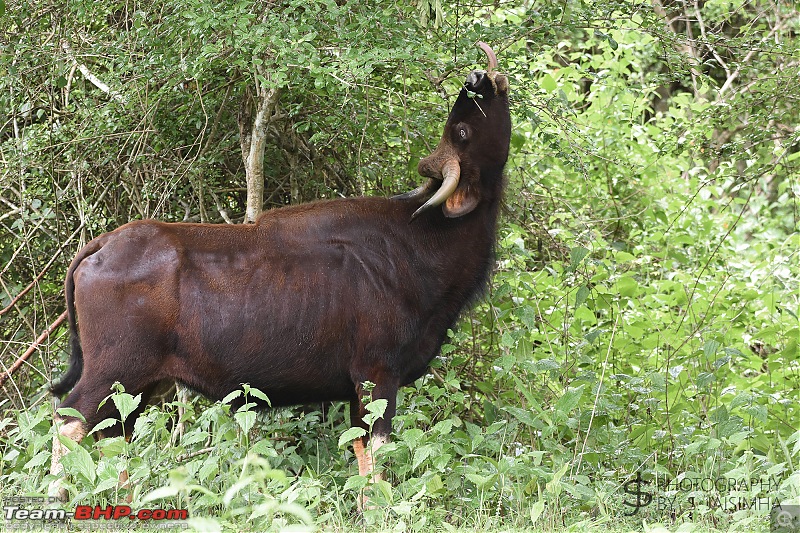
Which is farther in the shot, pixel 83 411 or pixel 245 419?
pixel 83 411

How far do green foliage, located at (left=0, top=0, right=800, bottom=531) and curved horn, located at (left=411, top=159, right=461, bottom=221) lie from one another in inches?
→ 26.7

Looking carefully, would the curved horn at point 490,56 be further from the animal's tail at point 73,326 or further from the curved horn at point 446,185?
the animal's tail at point 73,326

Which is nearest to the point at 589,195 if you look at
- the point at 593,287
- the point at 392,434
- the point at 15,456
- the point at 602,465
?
the point at 593,287

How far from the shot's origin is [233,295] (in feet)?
18.8

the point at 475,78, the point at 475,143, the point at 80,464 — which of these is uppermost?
the point at 475,78

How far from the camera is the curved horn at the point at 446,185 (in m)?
5.80

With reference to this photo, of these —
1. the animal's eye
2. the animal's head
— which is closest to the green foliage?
the animal's head

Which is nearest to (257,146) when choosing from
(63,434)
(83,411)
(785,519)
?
(83,411)

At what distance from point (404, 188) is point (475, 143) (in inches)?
64.9

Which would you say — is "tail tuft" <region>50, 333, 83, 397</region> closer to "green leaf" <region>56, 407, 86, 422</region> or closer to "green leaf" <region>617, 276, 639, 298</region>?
"green leaf" <region>56, 407, 86, 422</region>

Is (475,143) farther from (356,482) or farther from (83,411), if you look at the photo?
(83,411)

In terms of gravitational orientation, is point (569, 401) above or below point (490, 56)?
below

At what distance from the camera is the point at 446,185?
5832 mm

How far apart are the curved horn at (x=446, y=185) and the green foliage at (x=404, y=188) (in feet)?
2.23
